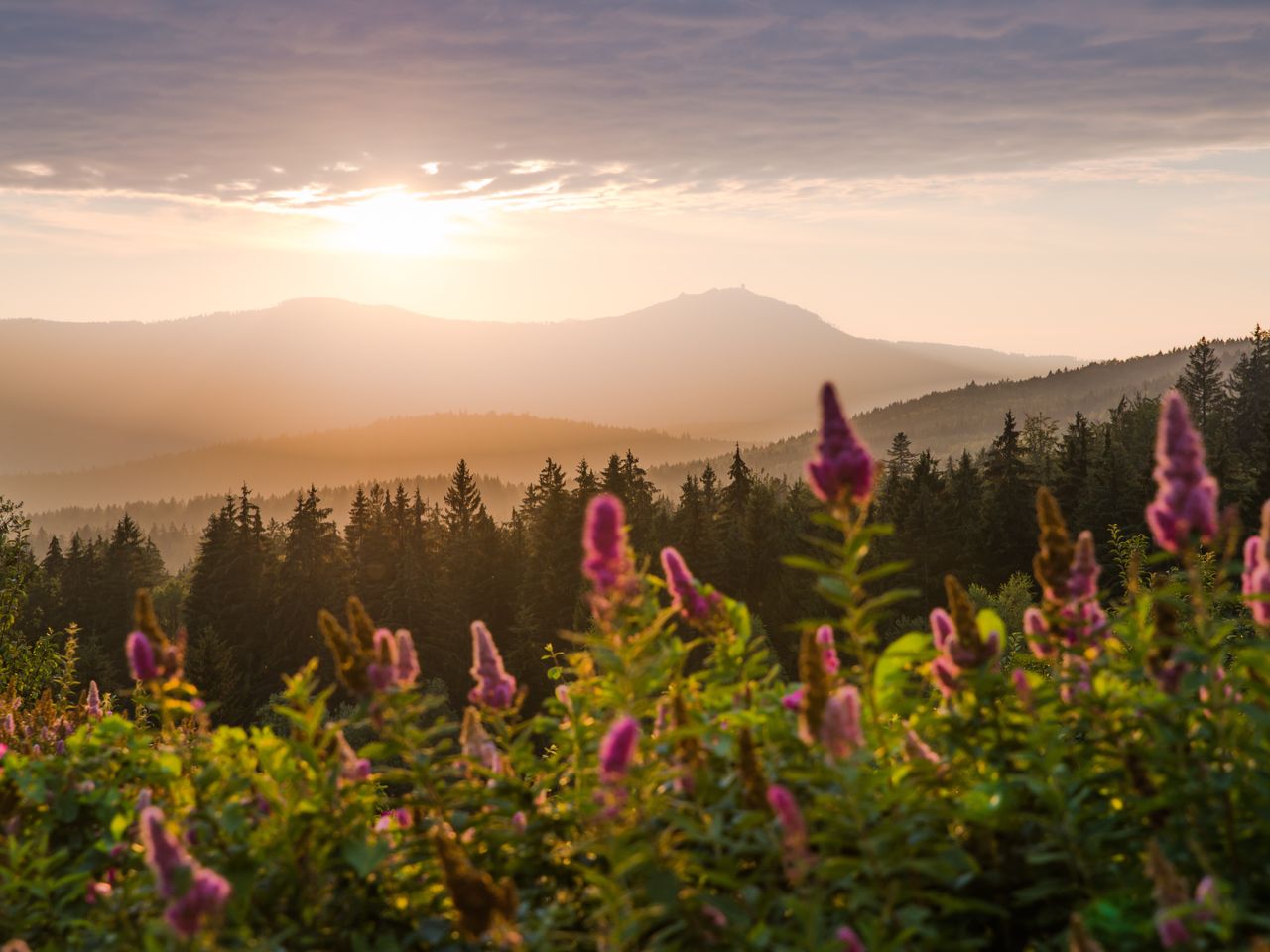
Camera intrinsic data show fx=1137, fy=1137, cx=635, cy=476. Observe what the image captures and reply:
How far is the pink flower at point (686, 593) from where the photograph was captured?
6.39m

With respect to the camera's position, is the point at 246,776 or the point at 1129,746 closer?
the point at 1129,746

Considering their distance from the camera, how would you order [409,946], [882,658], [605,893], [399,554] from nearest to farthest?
[605,893] < [409,946] < [882,658] < [399,554]

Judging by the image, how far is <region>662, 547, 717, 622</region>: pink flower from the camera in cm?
639

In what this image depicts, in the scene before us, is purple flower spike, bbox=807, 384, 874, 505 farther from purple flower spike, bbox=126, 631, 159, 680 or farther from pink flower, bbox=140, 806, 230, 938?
purple flower spike, bbox=126, 631, 159, 680

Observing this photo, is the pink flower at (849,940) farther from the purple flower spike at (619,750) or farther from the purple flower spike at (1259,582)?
the purple flower spike at (1259,582)

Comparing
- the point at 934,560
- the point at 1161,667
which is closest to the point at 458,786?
the point at 1161,667

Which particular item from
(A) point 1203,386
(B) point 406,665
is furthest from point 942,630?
(A) point 1203,386

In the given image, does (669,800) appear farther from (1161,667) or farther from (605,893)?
(1161,667)

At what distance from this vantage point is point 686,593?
6426mm

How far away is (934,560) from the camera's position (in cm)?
8238

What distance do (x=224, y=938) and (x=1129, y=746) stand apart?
12.8ft

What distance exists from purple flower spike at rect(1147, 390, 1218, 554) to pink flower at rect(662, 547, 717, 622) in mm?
2482

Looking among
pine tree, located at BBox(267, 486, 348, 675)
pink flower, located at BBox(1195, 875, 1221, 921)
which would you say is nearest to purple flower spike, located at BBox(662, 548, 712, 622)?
pink flower, located at BBox(1195, 875, 1221, 921)

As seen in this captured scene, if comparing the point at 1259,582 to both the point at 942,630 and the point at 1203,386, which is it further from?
the point at 1203,386
